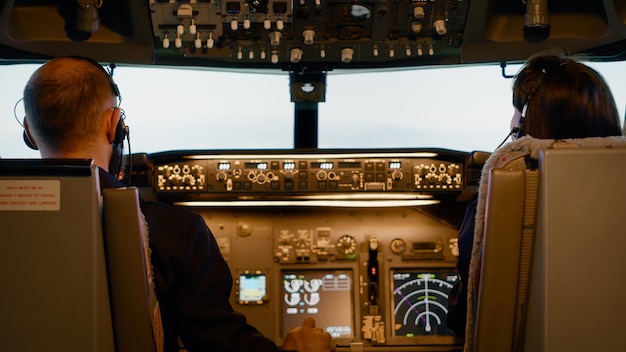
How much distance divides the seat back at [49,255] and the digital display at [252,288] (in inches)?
54.6

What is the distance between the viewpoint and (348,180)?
2748 millimetres

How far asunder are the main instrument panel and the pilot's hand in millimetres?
922

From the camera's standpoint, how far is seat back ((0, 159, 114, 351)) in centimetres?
146

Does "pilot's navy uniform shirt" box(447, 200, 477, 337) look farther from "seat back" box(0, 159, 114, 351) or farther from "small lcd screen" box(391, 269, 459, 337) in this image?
"seat back" box(0, 159, 114, 351)

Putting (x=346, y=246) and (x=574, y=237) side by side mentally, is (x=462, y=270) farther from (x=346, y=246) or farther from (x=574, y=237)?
(x=346, y=246)

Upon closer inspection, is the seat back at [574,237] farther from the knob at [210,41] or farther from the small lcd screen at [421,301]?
the knob at [210,41]

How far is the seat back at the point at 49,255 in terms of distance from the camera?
1.46 m

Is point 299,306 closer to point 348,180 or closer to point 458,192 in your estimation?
point 348,180

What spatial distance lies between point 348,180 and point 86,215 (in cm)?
139

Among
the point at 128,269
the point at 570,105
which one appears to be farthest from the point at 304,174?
the point at 128,269

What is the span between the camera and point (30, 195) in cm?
146

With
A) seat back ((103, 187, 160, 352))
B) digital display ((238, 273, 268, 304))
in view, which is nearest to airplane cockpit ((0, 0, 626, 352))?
digital display ((238, 273, 268, 304))

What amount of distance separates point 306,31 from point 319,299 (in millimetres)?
1007

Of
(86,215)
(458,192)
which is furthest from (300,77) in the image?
(86,215)
